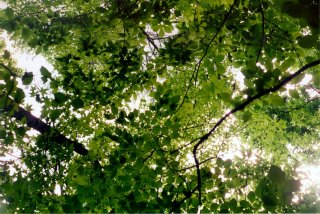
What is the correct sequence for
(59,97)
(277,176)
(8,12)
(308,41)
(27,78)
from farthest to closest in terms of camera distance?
(59,97)
(8,12)
(27,78)
(308,41)
(277,176)

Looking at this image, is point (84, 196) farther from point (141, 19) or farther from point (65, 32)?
point (65, 32)

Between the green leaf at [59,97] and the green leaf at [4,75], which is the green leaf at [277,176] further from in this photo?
the green leaf at [59,97]

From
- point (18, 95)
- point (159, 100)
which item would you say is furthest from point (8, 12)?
point (159, 100)

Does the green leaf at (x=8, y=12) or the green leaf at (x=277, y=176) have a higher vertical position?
the green leaf at (x=8, y=12)

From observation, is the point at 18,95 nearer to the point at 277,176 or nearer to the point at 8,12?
the point at 8,12

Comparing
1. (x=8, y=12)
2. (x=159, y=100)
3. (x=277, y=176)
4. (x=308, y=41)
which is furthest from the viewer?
(x=159, y=100)

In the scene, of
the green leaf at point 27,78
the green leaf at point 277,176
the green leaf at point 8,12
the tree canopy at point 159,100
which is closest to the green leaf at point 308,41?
the tree canopy at point 159,100

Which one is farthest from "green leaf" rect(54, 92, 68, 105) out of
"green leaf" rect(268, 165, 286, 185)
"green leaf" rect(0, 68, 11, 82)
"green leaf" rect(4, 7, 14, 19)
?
"green leaf" rect(268, 165, 286, 185)

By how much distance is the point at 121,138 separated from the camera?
2.97 m

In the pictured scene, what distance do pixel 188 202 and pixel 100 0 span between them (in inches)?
243

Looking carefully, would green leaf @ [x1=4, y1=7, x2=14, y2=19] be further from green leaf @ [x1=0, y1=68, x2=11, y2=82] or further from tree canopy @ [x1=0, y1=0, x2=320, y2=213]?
green leaf @ [x1=0, y1=68, x2=11, y2=82]

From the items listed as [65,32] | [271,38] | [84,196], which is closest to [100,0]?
[65,32]

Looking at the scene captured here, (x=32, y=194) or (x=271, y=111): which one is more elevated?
(x=271, y=111)

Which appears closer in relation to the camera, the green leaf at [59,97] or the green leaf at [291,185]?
the green leaf at [291,185]
